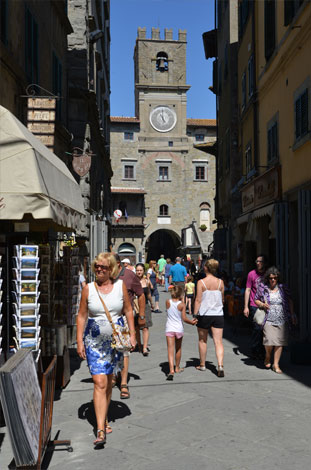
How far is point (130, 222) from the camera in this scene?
49.5 meters

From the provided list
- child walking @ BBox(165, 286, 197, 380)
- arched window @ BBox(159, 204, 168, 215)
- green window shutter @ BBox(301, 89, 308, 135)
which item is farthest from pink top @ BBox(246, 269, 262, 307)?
arched window @ BBox(159, 204, 168, 215)

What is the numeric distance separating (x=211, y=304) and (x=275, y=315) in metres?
1.02

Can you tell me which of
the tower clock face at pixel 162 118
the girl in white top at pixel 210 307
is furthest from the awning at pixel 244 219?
the tower clock face at pixel 162 118

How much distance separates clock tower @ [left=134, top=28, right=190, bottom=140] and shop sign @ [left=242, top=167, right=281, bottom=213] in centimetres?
3539

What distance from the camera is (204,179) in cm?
5238

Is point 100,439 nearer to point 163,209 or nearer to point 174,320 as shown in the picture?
point 174,320

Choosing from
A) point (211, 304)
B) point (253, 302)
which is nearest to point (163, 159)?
point (253, 302)

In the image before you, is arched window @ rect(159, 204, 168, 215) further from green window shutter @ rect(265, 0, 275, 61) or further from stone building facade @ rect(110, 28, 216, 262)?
green window shutter @ rect(265, 0, 275, 61)

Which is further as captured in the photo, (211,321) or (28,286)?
(211,321)

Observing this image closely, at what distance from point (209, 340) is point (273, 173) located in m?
4.96

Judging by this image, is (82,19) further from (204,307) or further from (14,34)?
(204,307)

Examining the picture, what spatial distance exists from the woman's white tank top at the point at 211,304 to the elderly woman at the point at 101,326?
2737 millimetres

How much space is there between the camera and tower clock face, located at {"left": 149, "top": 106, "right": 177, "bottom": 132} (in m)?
51.9

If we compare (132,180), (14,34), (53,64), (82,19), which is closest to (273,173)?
(53,64)
